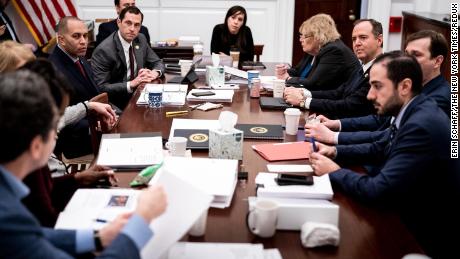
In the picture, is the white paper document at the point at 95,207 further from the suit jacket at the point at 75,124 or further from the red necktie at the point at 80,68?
the red necktie at the point at 80,68

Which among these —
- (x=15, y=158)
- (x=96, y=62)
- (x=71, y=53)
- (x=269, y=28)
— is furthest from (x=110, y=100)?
(x=269, y=28)

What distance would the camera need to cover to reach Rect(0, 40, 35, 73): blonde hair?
2043 millimetres

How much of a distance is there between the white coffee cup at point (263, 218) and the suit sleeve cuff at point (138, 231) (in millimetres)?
401

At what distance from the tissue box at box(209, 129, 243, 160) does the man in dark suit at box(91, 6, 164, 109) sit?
1.78 metres

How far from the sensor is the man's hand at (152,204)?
4.04ft

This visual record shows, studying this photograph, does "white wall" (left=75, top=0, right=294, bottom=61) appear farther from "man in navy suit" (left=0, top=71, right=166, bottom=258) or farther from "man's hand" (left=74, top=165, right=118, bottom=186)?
"man in navy suit" (left=0, top=71, right=166, bottom=258)

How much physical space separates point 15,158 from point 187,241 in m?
0.60

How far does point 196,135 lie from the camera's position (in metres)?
2.40

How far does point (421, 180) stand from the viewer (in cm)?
184

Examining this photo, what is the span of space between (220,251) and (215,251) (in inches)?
0.6

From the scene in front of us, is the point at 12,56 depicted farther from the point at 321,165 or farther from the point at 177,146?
the point at 321,165

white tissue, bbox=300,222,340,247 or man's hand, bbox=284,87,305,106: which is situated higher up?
man's hand, bbox=284,87,305,106

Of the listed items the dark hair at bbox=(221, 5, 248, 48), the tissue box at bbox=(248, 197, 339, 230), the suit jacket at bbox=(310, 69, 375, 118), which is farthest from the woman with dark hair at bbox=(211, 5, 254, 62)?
the tissue box at bbox=(248, 197, 339, 230)

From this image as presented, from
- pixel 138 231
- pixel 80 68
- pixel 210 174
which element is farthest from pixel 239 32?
pixel 138 231
